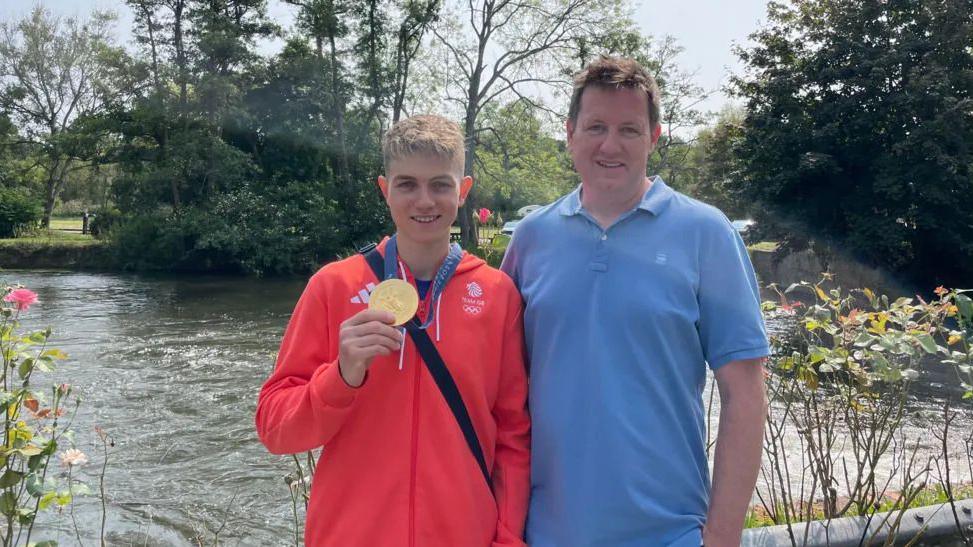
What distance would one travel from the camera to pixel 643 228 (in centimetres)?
200

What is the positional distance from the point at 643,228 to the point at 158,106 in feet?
97.1

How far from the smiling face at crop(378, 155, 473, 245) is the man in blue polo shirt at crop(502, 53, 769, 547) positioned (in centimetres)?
36

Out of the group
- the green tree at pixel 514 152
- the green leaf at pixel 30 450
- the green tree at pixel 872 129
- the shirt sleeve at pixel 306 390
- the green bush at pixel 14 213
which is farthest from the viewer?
the green bush at pixel 14 213

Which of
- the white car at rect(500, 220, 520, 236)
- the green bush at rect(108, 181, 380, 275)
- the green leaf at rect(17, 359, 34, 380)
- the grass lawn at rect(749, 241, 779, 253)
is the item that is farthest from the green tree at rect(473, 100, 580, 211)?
the green leaf at rect(17, 359, 34, 380)

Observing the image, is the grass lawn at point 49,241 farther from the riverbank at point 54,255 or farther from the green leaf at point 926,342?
the green leaf at point 926,342

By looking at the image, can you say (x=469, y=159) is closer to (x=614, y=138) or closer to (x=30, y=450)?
Answer: (x=30, y=450)

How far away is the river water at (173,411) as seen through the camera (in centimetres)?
673

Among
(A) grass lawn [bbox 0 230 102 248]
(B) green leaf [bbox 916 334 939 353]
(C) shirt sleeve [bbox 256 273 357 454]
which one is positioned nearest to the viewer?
(C) shirt sleeve [bbox 256 273 357 454]

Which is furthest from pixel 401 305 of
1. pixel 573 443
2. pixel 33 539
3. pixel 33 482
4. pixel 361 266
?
pixel 33 539

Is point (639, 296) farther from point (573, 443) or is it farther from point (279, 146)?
point (279, 146)

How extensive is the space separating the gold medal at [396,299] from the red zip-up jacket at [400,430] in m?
0.14

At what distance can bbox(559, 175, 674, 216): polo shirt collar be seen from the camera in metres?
2.02

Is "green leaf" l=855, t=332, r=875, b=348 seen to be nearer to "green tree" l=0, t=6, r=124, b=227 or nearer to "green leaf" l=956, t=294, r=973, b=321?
"green leaf" l=956, t=294, r=973, b=321

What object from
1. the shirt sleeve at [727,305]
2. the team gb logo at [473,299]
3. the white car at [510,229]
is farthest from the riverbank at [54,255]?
the shirt sleeve at [727,305]
